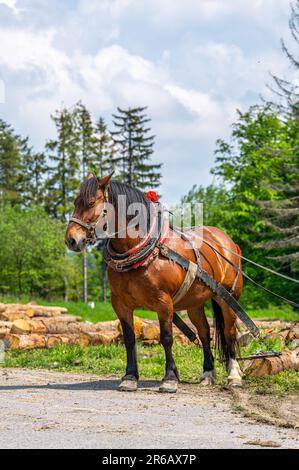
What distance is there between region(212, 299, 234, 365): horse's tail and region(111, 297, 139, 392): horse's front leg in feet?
4.17

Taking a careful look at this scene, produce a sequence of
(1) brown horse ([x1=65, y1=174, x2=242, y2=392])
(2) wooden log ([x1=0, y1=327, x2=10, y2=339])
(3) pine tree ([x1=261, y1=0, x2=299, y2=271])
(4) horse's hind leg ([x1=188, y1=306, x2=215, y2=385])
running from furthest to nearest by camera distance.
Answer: (3) pine tree ([x1=261, y1=0, x2=299, y2=271]), (2) wooden log ([x1=0, y1=327, x2=10, y2=339]), (4) horse's hind leg ([x1=188, y1=306, x2=215, y2=385]), (1) brown horse ([x1=65, y1=174, x2=242, y2=392])

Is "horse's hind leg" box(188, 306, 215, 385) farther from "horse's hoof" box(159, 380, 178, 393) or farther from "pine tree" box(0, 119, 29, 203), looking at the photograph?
"pine tree" box(0, 119, 29, 203)

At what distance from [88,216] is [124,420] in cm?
217

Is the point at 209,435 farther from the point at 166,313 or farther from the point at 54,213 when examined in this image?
the point at 54,213

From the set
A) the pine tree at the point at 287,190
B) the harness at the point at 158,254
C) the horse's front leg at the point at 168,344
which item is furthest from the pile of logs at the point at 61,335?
the pine tree at the point at 287,190

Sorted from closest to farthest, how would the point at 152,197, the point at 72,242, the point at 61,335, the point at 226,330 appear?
the point at 72,242 → the point at 152,197 → the point at 226,330 → the point at 61,335

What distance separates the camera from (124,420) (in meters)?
5.30

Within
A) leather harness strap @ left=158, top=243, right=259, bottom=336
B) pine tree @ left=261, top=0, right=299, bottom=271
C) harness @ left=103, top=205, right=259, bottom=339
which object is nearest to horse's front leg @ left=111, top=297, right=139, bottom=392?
harness @ left=103, top=205, right=259, bottom=339

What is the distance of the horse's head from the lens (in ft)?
21.6

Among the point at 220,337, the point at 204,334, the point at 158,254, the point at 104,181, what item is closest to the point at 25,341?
the point at 204,334

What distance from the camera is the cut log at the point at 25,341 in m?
11.6

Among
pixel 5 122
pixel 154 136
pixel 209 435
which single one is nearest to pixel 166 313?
pixel 209 435

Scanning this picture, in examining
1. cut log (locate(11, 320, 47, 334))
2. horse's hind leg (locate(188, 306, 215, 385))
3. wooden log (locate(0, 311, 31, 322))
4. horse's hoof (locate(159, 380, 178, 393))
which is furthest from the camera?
wooden log (locate(0, 311, 31, 322))

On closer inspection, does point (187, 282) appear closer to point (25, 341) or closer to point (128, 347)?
point (128, 347)
